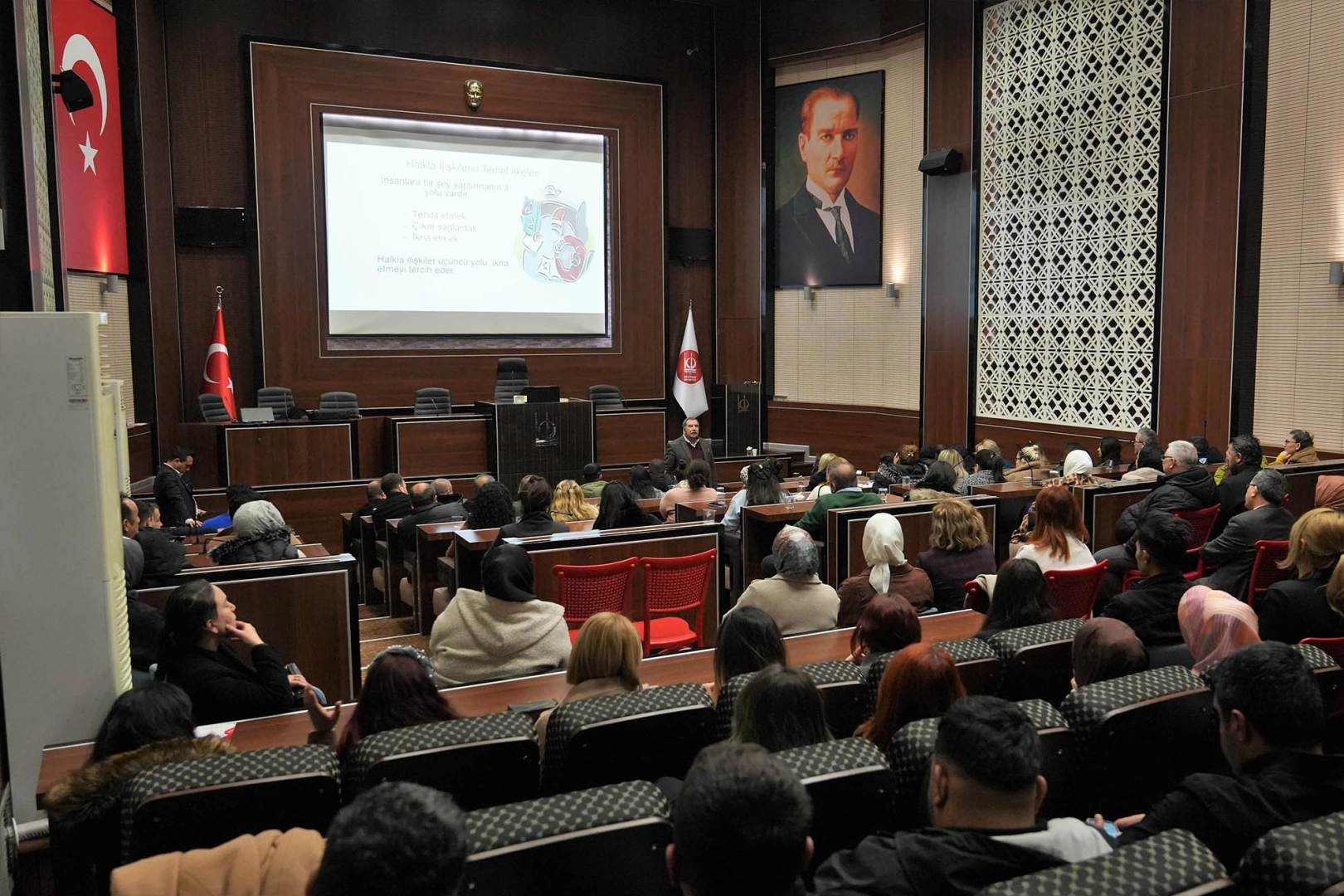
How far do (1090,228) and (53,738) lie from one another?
9.17 m

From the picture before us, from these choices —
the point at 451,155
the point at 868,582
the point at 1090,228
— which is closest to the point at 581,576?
the point at 868,582

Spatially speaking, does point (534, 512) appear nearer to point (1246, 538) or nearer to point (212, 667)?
point (212, 667)

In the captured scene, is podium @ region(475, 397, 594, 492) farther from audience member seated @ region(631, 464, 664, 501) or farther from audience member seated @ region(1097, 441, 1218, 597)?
audience member seated @ region(1097, 441, 1218, 597)

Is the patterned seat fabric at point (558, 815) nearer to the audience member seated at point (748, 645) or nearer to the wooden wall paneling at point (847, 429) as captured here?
the audience member seated at point (748, 645)

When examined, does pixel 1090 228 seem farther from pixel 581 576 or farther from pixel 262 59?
pixel 262 59

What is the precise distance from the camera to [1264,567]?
14.7 ft

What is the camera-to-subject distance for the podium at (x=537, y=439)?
10.3 m

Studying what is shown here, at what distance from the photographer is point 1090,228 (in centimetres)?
957

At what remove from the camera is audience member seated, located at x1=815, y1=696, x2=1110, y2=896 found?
169 centimetres

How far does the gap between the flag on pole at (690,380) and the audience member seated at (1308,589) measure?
30.8 ft

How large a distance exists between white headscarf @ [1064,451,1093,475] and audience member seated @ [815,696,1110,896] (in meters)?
5.86

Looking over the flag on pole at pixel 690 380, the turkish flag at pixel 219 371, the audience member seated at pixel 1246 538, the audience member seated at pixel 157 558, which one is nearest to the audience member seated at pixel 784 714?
the audience member seated at pixel 1246 538

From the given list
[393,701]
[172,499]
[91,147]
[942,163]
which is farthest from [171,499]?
[942,163]

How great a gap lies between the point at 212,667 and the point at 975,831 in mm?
2367
